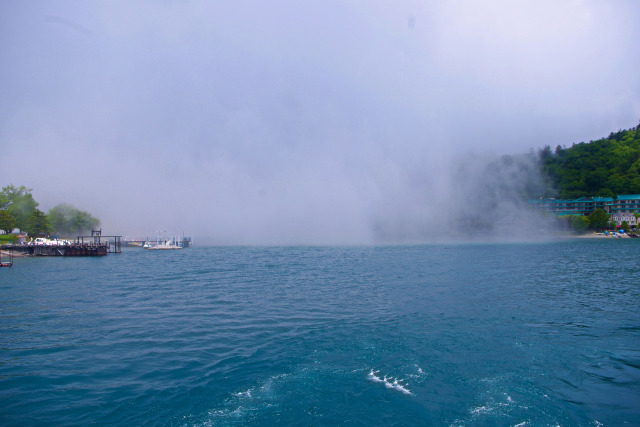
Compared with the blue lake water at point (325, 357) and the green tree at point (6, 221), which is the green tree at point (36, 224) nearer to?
the green tree at point (6, 221)

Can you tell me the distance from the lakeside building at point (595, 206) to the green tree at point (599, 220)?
20.6 ft

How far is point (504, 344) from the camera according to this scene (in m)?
13.1

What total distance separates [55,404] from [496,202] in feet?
485

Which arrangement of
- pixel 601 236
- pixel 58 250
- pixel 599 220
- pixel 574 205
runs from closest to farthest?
pixel 58 250 → pixel 601 236 → pixel 599 220 → pixel 574 205

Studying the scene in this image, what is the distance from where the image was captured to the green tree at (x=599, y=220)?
375ft

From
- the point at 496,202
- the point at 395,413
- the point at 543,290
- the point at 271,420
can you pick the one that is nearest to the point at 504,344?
the point at 395,413

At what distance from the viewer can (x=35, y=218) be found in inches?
3292

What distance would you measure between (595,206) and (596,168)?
22.5 metres

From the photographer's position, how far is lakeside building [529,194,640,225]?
119 meters

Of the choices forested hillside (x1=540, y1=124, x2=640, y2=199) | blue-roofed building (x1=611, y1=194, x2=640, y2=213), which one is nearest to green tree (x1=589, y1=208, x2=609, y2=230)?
blue-roofed building (x1=611, y1=194, x2=640, y2=213)

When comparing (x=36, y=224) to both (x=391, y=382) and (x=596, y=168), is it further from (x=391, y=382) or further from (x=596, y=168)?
(x=596, y=168)

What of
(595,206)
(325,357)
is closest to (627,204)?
(595,206)

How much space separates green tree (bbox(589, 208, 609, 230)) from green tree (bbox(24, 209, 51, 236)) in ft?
486

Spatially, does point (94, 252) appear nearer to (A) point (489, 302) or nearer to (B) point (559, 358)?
(A) point (489, 302)
